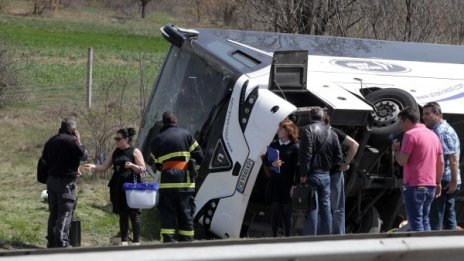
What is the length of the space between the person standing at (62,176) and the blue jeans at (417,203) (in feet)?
11.8

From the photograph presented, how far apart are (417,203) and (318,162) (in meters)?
1.10

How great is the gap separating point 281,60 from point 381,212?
2.35 metres

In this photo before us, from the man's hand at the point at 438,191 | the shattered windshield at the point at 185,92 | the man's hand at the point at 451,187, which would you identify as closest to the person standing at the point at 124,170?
the shattered windshield at the point at 185,92

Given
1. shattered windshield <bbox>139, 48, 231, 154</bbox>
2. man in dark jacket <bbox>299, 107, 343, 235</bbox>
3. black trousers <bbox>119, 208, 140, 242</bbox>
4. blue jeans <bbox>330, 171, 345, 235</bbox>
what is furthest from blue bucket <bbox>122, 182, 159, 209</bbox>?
blue jeans <bbox>330, 171, 345, 235</bbox>

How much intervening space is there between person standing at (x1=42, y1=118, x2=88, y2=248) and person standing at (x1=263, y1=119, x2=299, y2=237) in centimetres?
215

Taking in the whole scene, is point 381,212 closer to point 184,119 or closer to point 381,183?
point 381,183

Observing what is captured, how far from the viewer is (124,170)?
10.2m

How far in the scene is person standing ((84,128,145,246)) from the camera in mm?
10180

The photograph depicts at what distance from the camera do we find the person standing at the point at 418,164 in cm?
909

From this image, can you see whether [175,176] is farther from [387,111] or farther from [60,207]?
[387,111]

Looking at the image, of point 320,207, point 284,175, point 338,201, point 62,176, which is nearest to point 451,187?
point 338,201

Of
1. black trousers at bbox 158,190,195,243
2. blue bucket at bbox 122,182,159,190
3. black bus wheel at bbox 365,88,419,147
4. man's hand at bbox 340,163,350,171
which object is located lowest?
black trousers at bbox 158,190,195,243

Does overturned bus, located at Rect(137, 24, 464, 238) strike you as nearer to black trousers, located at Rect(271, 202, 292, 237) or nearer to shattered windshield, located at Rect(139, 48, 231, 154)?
shattered windshield, located at Rect(139, 48, 231, 154)

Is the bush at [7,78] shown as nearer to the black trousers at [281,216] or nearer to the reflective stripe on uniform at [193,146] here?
the reflective stripe on uniform at [193,146]
